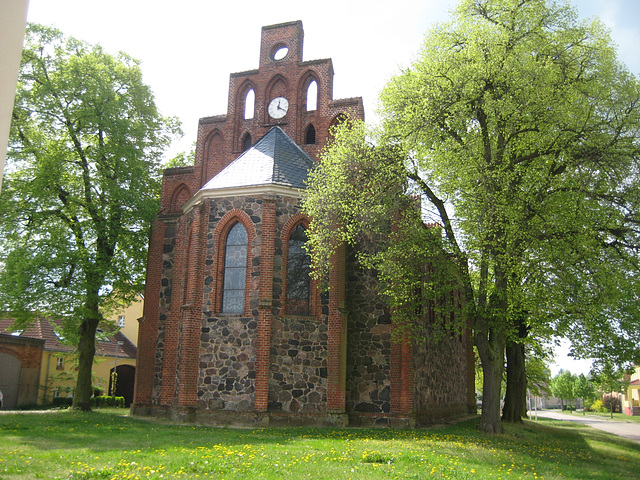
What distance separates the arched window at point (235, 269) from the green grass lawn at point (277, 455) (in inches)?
164

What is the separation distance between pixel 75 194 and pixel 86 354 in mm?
6962

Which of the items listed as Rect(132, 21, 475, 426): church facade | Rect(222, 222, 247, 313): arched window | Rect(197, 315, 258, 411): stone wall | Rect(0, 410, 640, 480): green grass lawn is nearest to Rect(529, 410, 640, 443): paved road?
Rect(132, 21, 475, 426): church facade

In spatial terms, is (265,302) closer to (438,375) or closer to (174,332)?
(174,332)

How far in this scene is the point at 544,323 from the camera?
651 inches

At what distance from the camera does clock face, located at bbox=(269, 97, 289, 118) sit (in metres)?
24.4

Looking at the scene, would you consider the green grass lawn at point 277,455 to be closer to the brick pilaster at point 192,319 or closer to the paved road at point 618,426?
the brick pilaster at point 192,319

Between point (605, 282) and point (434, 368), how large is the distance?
926cm

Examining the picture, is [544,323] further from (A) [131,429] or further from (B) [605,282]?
(A) [131,429]

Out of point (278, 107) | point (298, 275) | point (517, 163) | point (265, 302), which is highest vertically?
point (278, 107)

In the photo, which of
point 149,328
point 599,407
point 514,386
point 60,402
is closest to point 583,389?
point 599,407

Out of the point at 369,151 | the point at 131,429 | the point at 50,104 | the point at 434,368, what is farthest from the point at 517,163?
the point at 50,104

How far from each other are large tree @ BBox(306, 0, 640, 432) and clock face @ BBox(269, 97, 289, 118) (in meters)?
7.58

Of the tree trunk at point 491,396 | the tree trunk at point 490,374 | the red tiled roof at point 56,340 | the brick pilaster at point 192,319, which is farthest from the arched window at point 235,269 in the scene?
the red tiled roof at point 56,340

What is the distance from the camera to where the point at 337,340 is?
17.8 m
